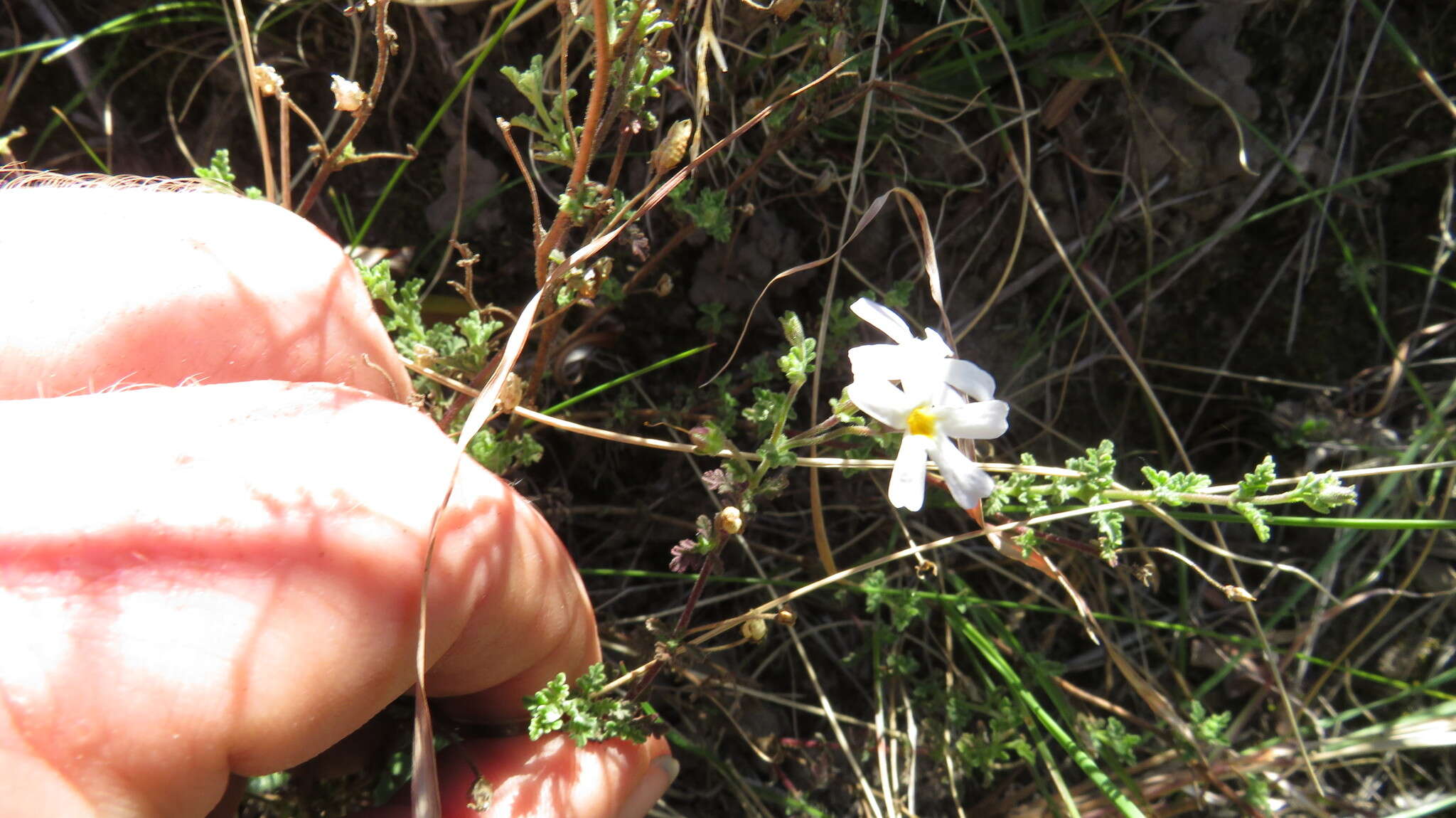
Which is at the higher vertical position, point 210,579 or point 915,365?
point 915,365

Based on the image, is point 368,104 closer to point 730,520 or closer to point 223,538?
point 223,538

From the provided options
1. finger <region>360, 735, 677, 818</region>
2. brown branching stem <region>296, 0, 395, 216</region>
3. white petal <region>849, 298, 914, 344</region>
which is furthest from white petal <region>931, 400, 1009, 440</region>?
brown branching stem <region>296, 0, 395, 216</region>

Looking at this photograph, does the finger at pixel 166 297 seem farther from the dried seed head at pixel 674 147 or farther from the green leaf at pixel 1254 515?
the green leaf at pixel 1254 515

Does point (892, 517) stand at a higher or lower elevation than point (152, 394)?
lower

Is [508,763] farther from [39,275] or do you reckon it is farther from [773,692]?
[39,275]

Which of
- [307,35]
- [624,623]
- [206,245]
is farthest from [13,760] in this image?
[307,35]

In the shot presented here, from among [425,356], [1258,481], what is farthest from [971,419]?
[425,356]
